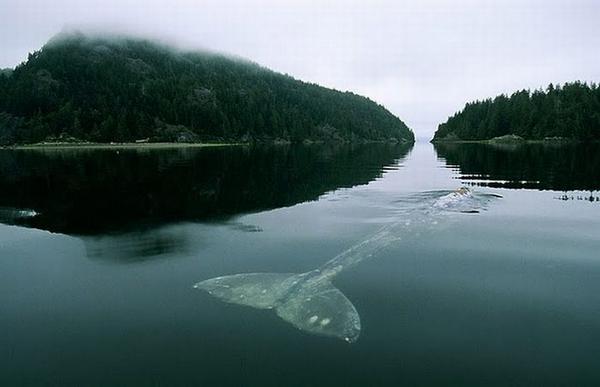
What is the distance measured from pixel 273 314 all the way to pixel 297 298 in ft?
4.76

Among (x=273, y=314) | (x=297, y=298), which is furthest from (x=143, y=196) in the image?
(x=273, y=314)

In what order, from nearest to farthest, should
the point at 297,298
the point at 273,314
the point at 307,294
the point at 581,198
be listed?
the point at 273,314 → the point at 297,298 → the point at 307,294 → the point at 581,198

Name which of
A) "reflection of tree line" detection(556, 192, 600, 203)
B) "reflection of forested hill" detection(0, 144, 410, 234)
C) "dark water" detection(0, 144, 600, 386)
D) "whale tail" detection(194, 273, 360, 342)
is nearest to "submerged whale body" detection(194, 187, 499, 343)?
"whale tail" detection(194, 273, 360, 342)

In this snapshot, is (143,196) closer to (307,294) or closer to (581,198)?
(307,294)

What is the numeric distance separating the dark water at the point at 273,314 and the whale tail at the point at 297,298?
450 mm

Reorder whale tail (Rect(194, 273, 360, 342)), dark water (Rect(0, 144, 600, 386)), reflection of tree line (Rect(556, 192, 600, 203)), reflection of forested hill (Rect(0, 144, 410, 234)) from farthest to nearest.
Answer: reflection of tree line (Rect(556, 192, 600, 203)), reflection of forested hill (Rect(0, 144, 410, 234)), whale tail (Rect(194, 273, 360, 342)), dark water (Rect(0, 144, 600, 386))

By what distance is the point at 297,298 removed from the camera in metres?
16.0

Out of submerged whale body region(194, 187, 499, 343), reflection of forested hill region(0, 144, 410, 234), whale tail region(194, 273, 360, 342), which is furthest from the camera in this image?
reflection of forested hill region(0, 144, 410, 234)

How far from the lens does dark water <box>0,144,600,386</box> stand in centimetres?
1154

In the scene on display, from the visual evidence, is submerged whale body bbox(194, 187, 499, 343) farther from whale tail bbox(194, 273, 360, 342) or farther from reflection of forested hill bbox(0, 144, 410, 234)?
reflection of forested hill bbox(0, 144, 410, 234)

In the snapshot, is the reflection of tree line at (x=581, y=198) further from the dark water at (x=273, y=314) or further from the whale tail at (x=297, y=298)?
the whale tail at (x=297, y=298)

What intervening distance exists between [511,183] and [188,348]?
48.5 m

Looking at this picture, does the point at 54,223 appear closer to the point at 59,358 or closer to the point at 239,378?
the point at 59,358

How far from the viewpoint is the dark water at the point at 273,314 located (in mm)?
11539
